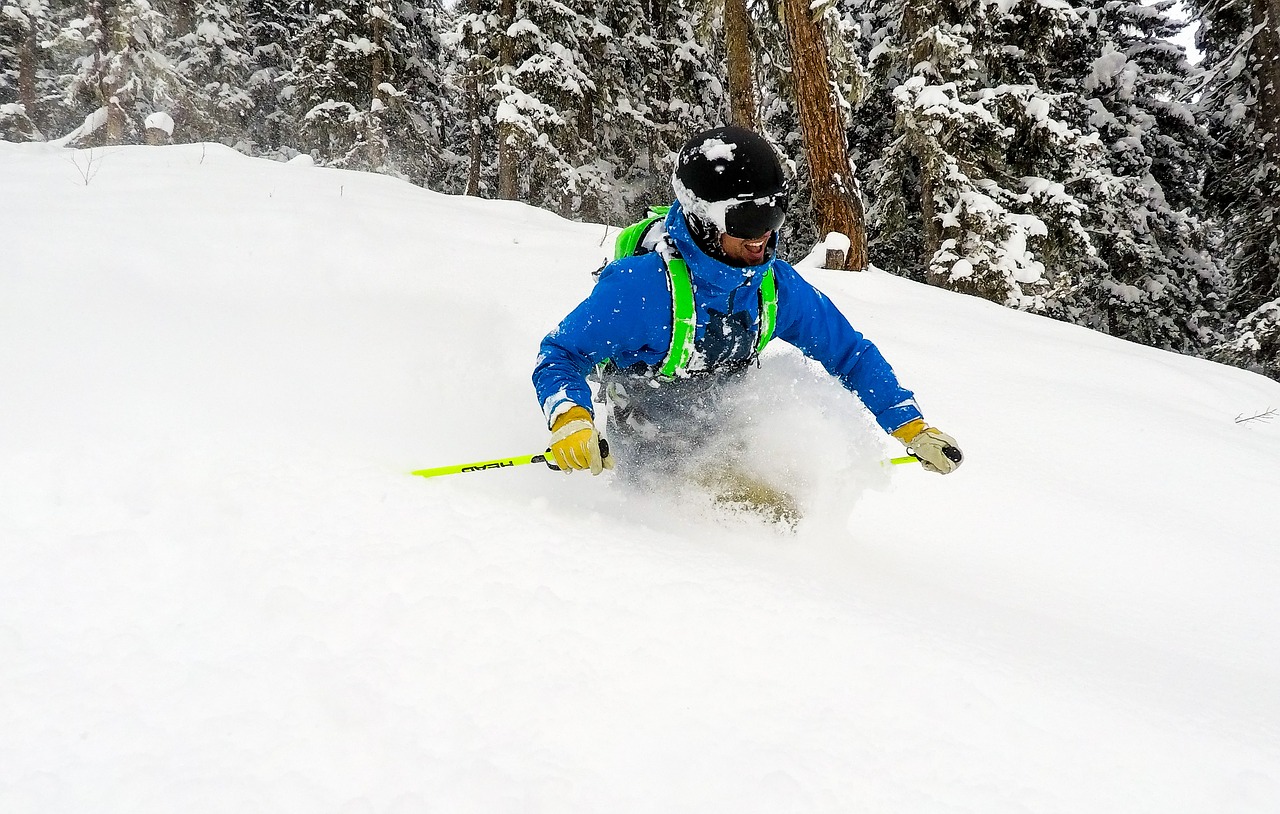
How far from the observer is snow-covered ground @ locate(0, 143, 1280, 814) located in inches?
60.9

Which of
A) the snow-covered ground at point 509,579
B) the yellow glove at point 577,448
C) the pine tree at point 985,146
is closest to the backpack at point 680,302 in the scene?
the snow-covered ground at point 509,579

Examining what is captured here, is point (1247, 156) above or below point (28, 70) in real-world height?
above

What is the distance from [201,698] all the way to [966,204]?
12516 mm

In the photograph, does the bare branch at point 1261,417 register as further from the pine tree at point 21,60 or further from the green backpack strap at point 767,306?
the pine tree at point 21,60

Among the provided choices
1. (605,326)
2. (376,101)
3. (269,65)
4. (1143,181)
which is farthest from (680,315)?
(269,65)

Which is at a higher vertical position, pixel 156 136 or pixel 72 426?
pixel 156 136

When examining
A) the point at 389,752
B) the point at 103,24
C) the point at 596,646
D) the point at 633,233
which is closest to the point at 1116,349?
the point at 633,233

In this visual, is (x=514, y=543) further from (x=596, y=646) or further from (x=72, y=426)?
(x=72, y=426)

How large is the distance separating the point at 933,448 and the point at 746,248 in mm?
1294

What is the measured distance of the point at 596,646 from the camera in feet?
6.18

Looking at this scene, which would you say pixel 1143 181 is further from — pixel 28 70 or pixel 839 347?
pixel 28 70

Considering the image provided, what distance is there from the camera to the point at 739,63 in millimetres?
10484

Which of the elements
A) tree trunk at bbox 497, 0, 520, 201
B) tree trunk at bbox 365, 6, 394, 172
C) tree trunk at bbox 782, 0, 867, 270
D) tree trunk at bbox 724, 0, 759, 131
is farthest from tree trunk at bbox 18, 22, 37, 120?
tree trunk at bbox 782, 0, 867, 270

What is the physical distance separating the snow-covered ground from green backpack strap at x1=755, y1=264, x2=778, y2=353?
285 millimetres
